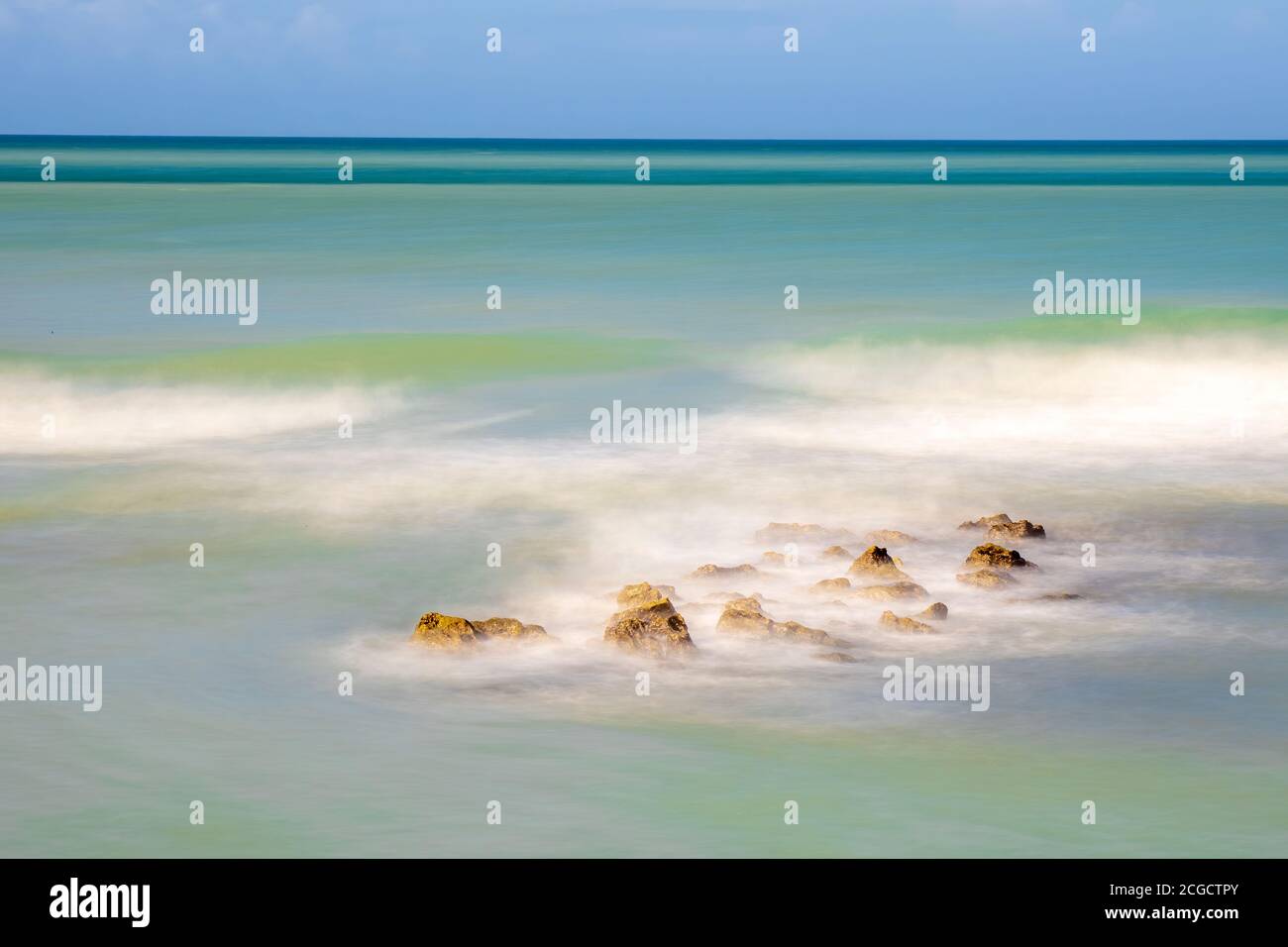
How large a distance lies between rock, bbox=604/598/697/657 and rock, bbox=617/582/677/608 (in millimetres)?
333

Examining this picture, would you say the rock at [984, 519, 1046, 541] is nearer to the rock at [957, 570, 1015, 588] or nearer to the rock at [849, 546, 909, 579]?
the rock at [957, 570, 1015, 588]

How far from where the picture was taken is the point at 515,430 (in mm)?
14375

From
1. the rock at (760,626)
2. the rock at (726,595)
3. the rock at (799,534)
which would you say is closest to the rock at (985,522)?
the rock at (799,534)

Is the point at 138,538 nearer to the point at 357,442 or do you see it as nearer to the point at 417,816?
the point at 357,442

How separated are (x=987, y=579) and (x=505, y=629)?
2.77 meters

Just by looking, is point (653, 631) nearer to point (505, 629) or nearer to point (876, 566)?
point (505, 629)

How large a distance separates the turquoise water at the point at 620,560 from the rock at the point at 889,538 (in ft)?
0.42

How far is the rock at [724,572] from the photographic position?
9.07 m

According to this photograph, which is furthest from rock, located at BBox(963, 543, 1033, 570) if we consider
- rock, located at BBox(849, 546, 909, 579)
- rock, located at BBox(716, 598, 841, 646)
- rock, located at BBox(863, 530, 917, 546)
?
rock, located at BBox(716, 598, 841, 646)

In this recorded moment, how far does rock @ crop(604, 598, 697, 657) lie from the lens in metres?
7.62

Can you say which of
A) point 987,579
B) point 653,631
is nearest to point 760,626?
point 653,631

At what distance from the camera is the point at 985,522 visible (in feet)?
33.2

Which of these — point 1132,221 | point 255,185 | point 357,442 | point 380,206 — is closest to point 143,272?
point 357,442

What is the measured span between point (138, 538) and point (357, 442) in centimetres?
369
